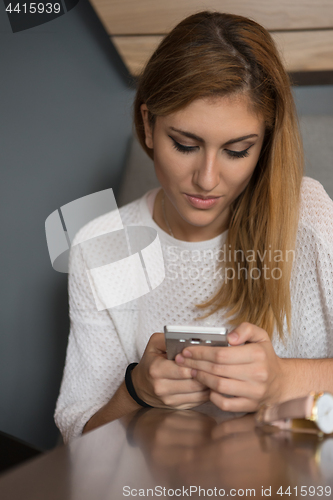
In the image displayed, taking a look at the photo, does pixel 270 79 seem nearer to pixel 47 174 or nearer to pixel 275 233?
pixel 275 233

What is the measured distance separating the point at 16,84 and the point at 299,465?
2.53ft

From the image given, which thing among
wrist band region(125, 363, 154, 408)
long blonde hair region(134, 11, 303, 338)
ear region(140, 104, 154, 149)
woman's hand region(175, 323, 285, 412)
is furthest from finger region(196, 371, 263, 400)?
ear region(140, 104, 154, 149)

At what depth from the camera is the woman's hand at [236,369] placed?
535mm

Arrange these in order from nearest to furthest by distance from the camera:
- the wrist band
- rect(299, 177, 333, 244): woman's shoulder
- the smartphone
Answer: the smartphone, the wrist band, rect(299, 177, 333, 244): woman's shoulder

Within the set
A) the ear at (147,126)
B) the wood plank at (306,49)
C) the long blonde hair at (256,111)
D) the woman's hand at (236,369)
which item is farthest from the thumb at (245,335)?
the wood plank at (306,49)

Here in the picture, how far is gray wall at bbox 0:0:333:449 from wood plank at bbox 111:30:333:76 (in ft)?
0.11

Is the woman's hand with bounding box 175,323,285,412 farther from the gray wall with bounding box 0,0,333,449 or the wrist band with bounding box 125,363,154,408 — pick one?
the gray wall with bounding box 0,0,333,449

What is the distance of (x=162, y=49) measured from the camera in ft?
2.43

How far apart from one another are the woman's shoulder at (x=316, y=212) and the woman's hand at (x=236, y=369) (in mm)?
277

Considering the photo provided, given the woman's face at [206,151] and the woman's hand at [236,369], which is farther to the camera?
the woman's face at [206,151]

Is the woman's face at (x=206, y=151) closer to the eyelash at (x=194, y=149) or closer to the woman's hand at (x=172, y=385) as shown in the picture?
the eyelash at (x=194, y=149)

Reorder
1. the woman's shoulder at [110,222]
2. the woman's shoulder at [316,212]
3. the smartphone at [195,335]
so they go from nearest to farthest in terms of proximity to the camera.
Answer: the smartphone at [195,335], the woman's shoulder at [316,212], the woman's shoulder at [110,222]

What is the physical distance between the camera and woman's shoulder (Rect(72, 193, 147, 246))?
90 centimetres

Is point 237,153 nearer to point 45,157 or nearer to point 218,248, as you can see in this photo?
point 218,248
